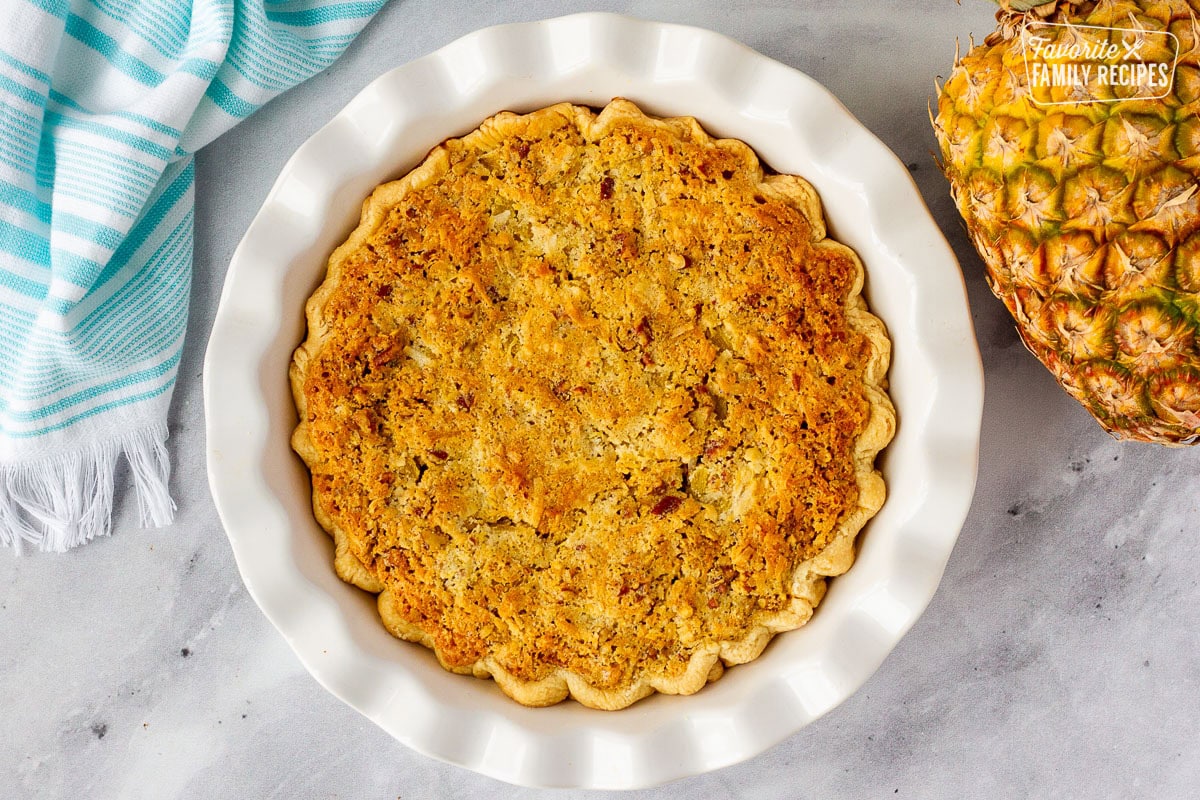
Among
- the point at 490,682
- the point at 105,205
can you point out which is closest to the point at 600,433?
the point at 490,682

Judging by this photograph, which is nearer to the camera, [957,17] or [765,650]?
[765,650]

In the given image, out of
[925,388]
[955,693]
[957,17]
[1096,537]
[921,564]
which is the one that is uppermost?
[957,17]

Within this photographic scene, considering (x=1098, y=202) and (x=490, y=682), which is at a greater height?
(x=1098, y=202)

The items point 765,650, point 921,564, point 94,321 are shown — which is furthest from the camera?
point 94,321

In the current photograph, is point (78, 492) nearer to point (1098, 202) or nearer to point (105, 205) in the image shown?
point (105, 205)

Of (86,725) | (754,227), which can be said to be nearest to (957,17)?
(754,227)

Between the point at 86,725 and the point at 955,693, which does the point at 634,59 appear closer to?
the point at 955,693
